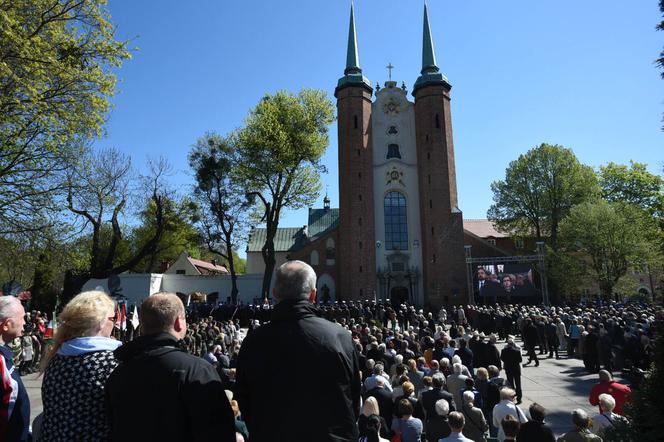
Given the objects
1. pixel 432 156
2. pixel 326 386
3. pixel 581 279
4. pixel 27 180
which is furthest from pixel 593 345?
pixel 432 156

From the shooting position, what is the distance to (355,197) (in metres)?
35.2

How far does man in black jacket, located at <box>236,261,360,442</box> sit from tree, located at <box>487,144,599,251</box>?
1595 inches

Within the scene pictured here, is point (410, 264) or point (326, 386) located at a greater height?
point (410, 264)

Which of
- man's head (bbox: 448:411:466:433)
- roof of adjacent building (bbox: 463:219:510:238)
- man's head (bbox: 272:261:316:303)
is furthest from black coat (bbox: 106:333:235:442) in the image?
roof of adjacent building (bbox: 463:219:510:238)

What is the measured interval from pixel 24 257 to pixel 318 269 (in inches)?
975

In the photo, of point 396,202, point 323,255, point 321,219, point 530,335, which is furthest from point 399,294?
point 530,335

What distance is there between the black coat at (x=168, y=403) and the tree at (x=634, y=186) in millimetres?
43195

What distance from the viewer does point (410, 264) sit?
3559 cm

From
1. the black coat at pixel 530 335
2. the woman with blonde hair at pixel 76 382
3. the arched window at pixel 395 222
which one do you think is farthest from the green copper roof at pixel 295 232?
the woman with blonde hair at pixel 76 382

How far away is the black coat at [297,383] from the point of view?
2076mm

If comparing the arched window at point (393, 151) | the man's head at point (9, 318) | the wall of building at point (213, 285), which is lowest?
the man's head at point (9, 318)

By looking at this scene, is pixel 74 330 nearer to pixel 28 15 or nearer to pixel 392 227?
pixel 28 15

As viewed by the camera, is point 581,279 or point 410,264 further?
point 410,264

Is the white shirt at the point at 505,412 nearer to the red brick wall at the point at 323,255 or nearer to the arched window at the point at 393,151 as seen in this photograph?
the red brick wall at the point at 323,255
